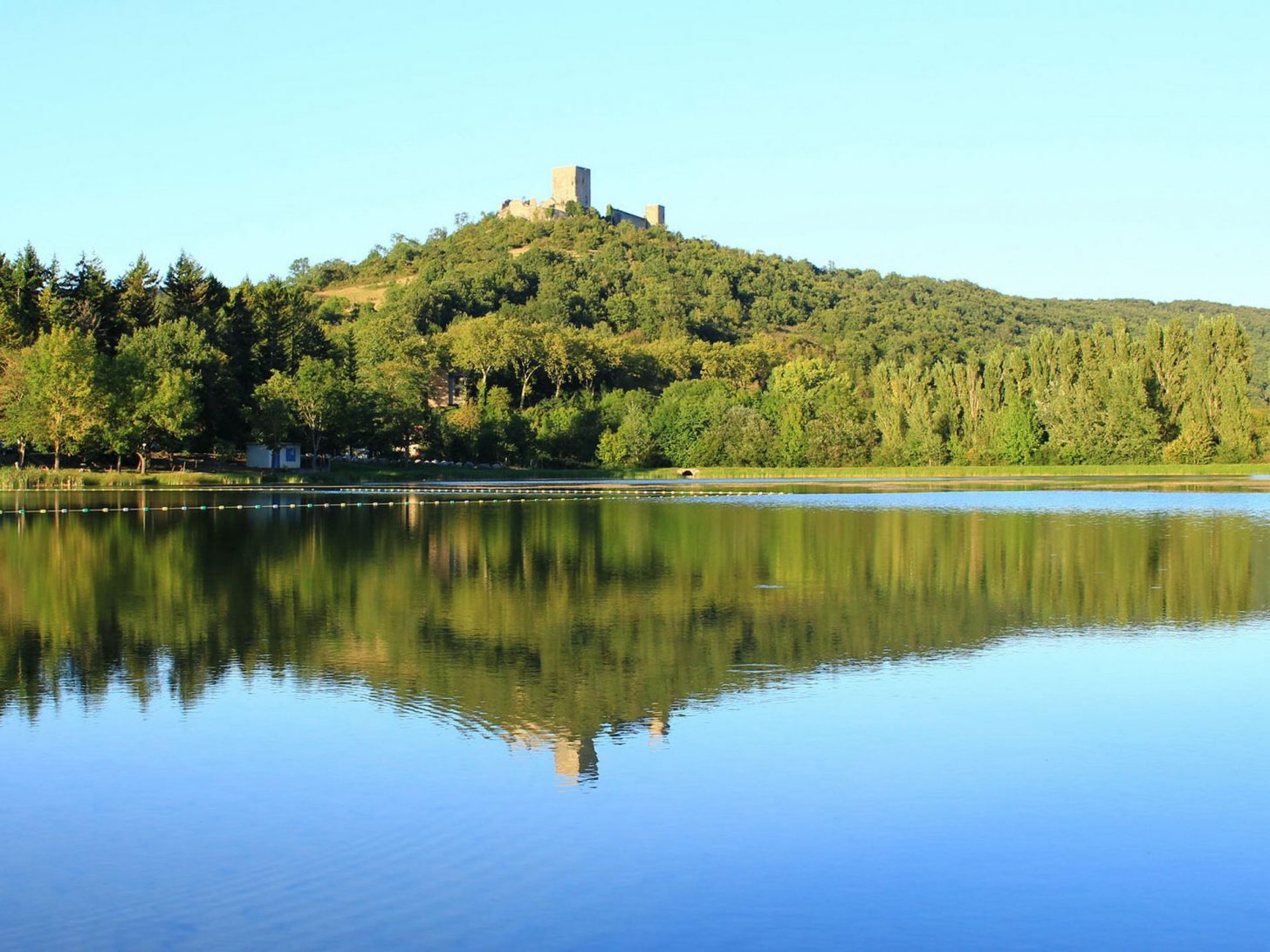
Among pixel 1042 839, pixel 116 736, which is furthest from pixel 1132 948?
pixel 116 736

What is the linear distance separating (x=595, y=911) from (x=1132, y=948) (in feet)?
7.61

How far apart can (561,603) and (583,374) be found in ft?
308

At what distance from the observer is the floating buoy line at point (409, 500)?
3931 cm

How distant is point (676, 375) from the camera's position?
4616 inches

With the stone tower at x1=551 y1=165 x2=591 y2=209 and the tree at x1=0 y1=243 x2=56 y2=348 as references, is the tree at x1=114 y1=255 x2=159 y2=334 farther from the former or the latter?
the stone tower at x1=551 y1=165 x2=591 y2=209

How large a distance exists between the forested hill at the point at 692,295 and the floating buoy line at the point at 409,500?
207 feet

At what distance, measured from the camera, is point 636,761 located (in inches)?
328

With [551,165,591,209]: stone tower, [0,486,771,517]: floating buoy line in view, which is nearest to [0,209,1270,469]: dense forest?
[0,486,771,517]: floating buoy line

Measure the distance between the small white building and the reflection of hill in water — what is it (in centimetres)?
4129


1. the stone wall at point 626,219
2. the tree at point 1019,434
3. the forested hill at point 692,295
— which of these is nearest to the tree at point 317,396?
the tree at point 1019,434

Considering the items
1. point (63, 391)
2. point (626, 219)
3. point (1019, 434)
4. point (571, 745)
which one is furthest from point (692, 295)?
point (571, 745)

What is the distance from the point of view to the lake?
5887 millimetres

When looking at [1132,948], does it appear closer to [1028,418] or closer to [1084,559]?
[1084,559]

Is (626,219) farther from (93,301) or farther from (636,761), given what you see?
(636,761)
